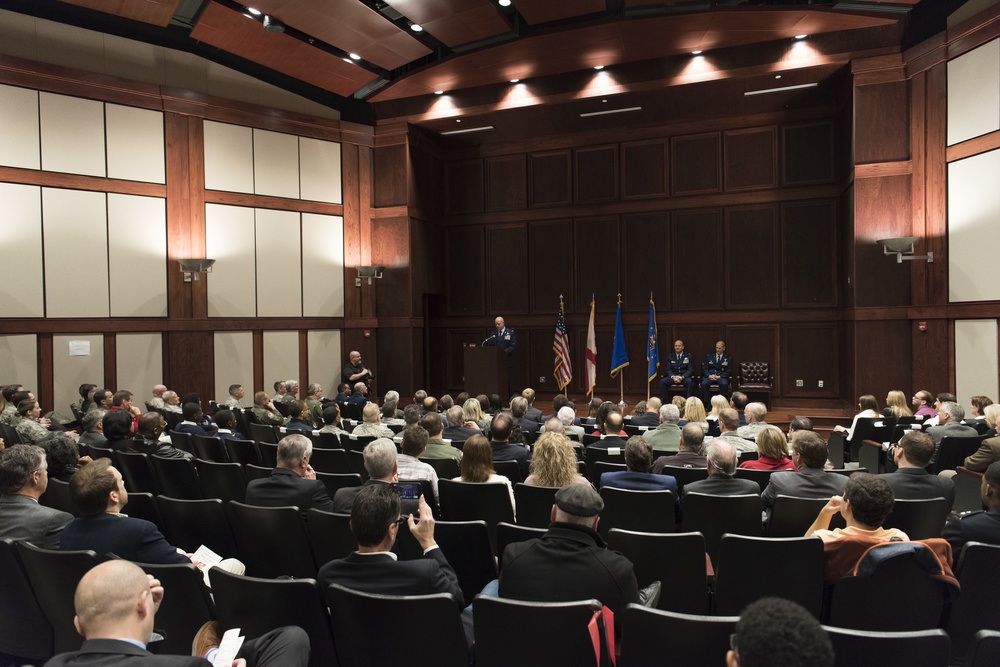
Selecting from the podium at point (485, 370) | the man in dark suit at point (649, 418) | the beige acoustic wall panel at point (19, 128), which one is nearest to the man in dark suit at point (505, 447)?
the man in dark suit at point (649, 418)

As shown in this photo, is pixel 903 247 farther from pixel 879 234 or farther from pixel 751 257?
pixel 751 257

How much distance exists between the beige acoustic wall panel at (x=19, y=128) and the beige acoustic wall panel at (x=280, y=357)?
432 centimetres

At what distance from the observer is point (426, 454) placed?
5.02 metres

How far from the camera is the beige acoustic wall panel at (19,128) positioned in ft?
30.1

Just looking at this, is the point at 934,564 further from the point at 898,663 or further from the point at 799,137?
the point at 799,137

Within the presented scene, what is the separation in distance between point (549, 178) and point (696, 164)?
9.48 feet

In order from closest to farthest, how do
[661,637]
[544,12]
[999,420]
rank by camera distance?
[661,637], [999,420], [544,12]

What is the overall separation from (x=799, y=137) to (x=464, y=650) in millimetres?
11804

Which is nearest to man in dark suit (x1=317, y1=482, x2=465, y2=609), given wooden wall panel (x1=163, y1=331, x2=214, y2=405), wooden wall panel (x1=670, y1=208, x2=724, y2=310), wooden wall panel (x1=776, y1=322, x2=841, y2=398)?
wooden wall panel (x1=163, y1=331, x2=214, y2=405)

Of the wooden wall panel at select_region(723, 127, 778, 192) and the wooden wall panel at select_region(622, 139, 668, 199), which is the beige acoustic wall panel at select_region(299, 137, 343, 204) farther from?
the wooden wall panel at select_region(723, 127, 778, 192)

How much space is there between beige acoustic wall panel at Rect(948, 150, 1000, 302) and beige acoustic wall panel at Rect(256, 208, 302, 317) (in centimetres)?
1044

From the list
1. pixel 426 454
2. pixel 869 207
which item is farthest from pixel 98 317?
pixel 869 207

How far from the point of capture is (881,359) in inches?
383

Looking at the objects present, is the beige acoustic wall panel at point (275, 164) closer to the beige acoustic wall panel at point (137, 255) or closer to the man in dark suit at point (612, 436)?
the beige acoustic wall panel at point (137, 255)
